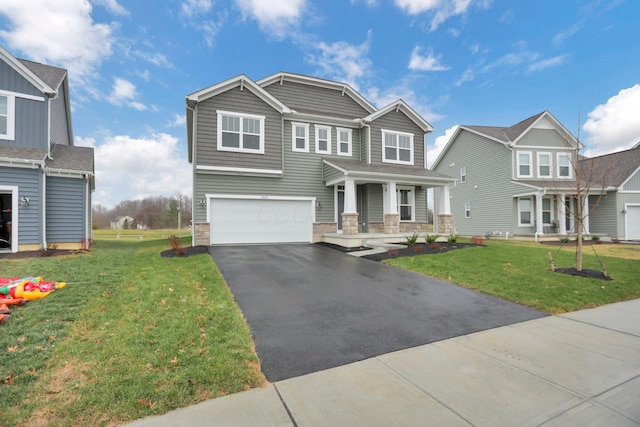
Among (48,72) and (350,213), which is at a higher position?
(48,72)

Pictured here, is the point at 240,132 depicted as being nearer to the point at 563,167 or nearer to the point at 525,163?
the point at 525,163

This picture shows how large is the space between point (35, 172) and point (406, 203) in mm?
16794

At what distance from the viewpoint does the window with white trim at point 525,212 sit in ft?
64.6

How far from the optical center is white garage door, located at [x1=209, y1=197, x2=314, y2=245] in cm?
1350

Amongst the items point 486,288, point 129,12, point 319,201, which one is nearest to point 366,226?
point 319,201


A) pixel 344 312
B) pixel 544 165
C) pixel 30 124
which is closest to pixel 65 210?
pixel 30 124

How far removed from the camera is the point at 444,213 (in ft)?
49.4

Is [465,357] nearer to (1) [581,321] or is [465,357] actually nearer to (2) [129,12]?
(1) [581,321]

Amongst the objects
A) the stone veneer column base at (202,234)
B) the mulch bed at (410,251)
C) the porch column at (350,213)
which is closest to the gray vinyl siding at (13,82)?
the stone veneer column base at (202,234)

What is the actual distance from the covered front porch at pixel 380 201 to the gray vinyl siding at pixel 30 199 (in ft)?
38.3

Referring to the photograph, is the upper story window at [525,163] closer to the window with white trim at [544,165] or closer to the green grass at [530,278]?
the window with white trim at [544,165]

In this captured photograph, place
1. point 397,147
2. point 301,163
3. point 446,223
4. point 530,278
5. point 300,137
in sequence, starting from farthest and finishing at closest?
point 397,147, point 300,137, point 301,163, point 446,223, point 530,278

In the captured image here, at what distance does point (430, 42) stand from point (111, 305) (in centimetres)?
1920

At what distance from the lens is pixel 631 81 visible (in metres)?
12.5
